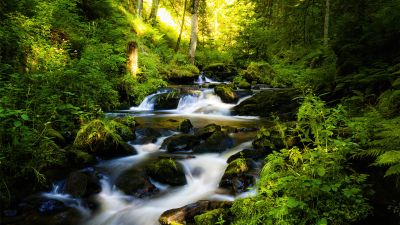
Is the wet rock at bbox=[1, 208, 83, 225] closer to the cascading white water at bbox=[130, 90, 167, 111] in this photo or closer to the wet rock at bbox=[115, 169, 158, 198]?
the wet rock at bbox=[115, 169, 158, 198]

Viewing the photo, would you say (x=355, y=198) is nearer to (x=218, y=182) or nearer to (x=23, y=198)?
(x=218, y=182)

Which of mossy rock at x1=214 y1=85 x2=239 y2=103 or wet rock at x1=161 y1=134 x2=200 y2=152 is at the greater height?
mossy rock at x1=214 y1=85 x2=239 y2=103

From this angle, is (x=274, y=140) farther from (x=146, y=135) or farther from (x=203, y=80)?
(x=203, y=80)

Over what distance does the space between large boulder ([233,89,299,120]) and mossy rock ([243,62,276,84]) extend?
5.01 metres

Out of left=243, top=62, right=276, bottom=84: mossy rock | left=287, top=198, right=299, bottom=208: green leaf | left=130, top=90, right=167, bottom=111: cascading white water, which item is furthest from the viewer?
left=243, top=62, right=276, bottom=84: mossy rock

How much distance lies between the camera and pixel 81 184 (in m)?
6.22

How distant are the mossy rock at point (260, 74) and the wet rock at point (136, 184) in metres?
12.6

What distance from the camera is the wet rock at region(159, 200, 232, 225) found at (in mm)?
5148

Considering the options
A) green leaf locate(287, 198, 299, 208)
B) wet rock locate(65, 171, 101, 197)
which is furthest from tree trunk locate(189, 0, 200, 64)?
green leaf locate(287, 198, 299, 208)

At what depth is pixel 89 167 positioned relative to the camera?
701 cm

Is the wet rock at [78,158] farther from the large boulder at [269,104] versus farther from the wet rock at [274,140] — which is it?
the large boulder at [269,104]

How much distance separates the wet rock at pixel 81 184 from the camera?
610cm

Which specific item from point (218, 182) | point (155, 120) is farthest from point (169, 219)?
point (155, 120)

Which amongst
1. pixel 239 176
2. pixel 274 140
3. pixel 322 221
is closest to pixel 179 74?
pixel 274 140
